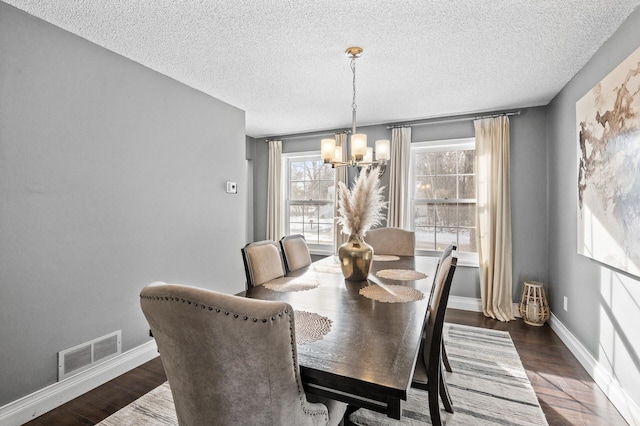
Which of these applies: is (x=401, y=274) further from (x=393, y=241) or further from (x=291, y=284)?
(x=393, y=241)

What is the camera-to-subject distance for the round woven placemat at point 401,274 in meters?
2.08

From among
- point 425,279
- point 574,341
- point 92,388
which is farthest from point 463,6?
point 92,388

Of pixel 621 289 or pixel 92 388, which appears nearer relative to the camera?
pixel 621 289

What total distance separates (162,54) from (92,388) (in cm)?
244

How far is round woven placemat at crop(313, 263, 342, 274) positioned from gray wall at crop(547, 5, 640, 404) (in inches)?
69.7

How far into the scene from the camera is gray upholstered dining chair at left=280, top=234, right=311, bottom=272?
242 centimetres

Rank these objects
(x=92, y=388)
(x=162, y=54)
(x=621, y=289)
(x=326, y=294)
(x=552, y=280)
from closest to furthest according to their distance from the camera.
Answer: (x=326, y=294)
(x=621, y=289)
(x=92, y=388)
(x=162, y=54)
(x=552, y=280)

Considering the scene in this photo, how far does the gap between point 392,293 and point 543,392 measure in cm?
140

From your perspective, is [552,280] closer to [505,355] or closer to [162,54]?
[505,355]

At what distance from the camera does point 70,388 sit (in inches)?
81.1

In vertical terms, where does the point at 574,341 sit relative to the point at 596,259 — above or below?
below

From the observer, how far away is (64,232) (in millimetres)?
2070

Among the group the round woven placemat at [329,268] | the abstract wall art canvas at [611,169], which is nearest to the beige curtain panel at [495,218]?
the abstract wall art canvas at [611,169]

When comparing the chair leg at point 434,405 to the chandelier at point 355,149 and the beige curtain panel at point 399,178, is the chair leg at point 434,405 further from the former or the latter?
the beige curtain panel at point 399,178
